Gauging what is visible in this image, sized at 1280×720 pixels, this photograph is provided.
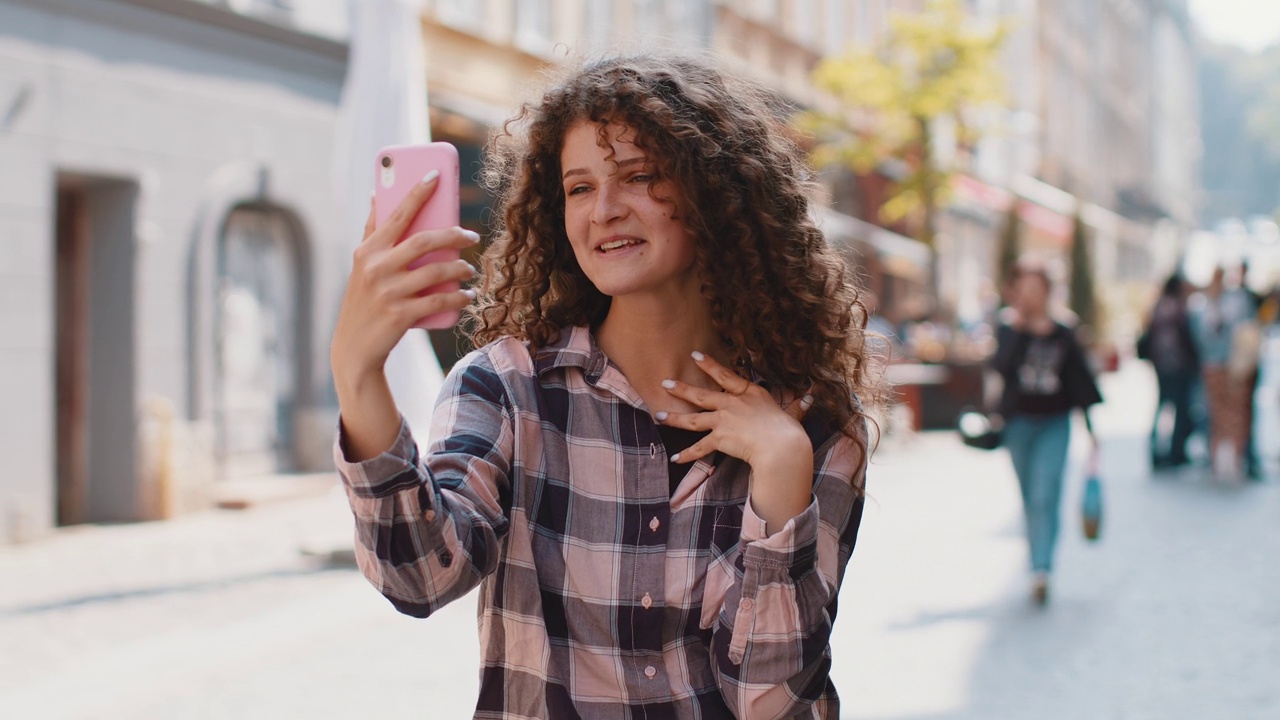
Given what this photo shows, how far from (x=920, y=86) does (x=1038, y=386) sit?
52.0ft

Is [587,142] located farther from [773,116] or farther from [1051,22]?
[1051,22]

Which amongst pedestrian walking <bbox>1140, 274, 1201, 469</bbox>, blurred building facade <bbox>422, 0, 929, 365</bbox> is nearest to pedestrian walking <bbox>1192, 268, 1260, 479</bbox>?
pedestrian walking <bbox>1140, 274, 1201, 469</bbox>

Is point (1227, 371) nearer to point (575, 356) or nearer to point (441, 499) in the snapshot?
point (575, 356)

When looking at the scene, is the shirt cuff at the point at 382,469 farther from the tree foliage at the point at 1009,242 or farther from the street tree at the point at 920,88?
the tree foliage at the point at 1009,242

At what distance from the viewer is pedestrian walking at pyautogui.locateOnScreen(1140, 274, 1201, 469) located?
1359 centimetres

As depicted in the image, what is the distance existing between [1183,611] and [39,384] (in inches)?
289

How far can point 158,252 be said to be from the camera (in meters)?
11.1

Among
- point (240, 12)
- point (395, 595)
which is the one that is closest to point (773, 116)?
point (395, 595)

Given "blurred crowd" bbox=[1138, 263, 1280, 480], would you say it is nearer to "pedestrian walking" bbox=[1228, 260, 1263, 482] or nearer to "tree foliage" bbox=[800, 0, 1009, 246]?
"pedestrian walking" bbox=[1228, 260, 1263, 482]

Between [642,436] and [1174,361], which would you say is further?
[1174,361]

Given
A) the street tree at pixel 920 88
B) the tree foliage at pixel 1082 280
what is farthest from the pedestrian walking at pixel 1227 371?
the tree foliage at pixel 1082 280

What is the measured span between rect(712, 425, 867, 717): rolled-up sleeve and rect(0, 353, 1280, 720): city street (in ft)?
11.7

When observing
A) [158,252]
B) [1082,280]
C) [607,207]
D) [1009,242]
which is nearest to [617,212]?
[607,207]

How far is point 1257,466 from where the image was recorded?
534 inches
